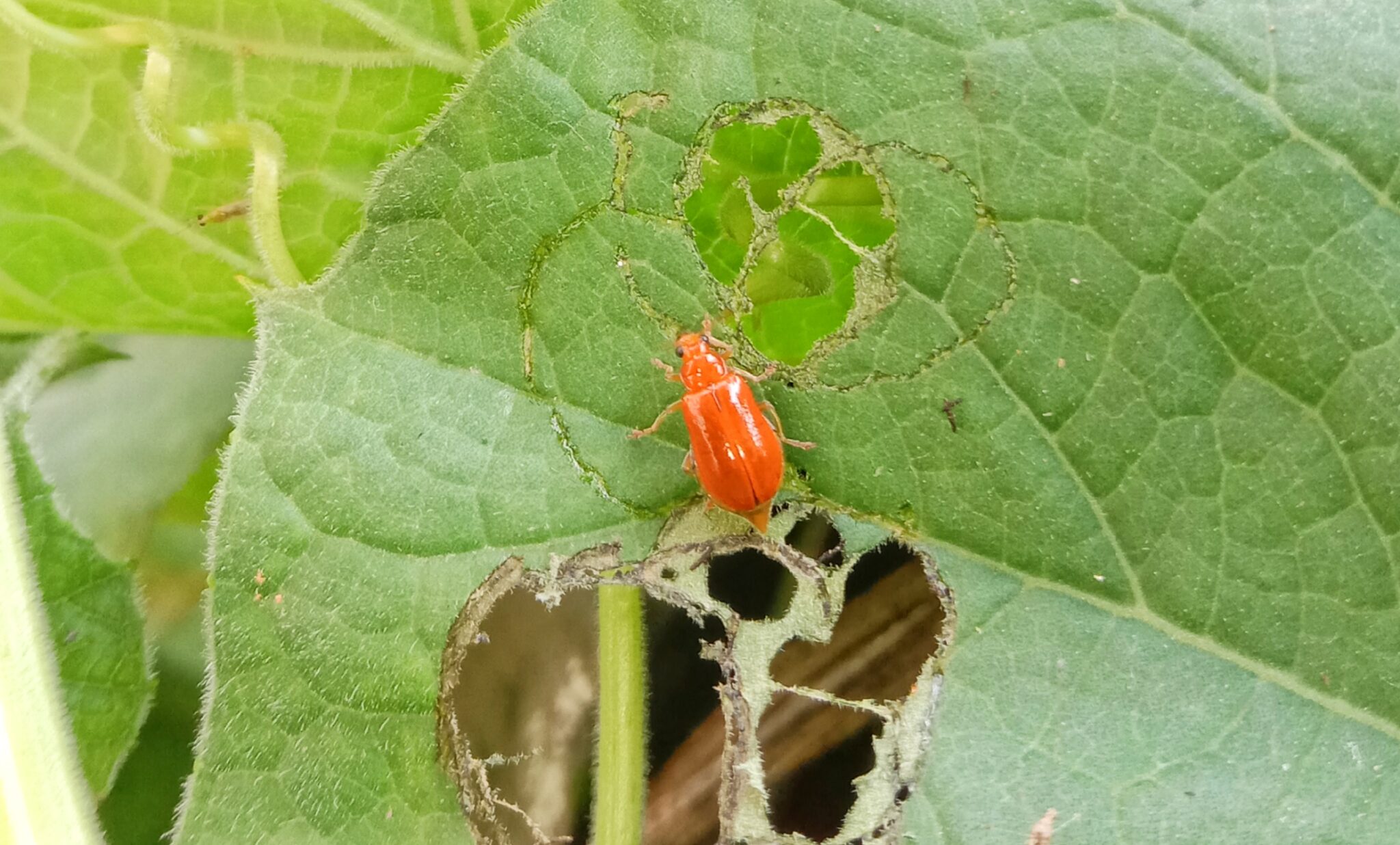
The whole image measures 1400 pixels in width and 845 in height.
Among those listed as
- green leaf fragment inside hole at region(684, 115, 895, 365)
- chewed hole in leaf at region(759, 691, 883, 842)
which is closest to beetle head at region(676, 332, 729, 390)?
green leaf fragment inside hole at region(684, 115, 895, 365)

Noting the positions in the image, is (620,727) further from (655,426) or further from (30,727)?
(30,727)

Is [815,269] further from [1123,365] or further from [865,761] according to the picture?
[865,761]

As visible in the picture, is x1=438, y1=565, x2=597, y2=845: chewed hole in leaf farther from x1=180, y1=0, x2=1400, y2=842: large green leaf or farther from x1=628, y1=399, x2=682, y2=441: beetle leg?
x1=628, y1=399, x2=682, y2=441: beetle leg

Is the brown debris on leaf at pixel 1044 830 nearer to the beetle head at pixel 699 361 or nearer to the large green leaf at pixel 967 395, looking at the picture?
the large green leaf at pixel 967 395

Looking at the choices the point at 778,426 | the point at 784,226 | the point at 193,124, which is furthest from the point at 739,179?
the point at 193,124

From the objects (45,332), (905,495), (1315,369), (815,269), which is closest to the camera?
(1315,369)

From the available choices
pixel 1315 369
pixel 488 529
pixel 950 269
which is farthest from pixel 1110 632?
pixel 488 529
